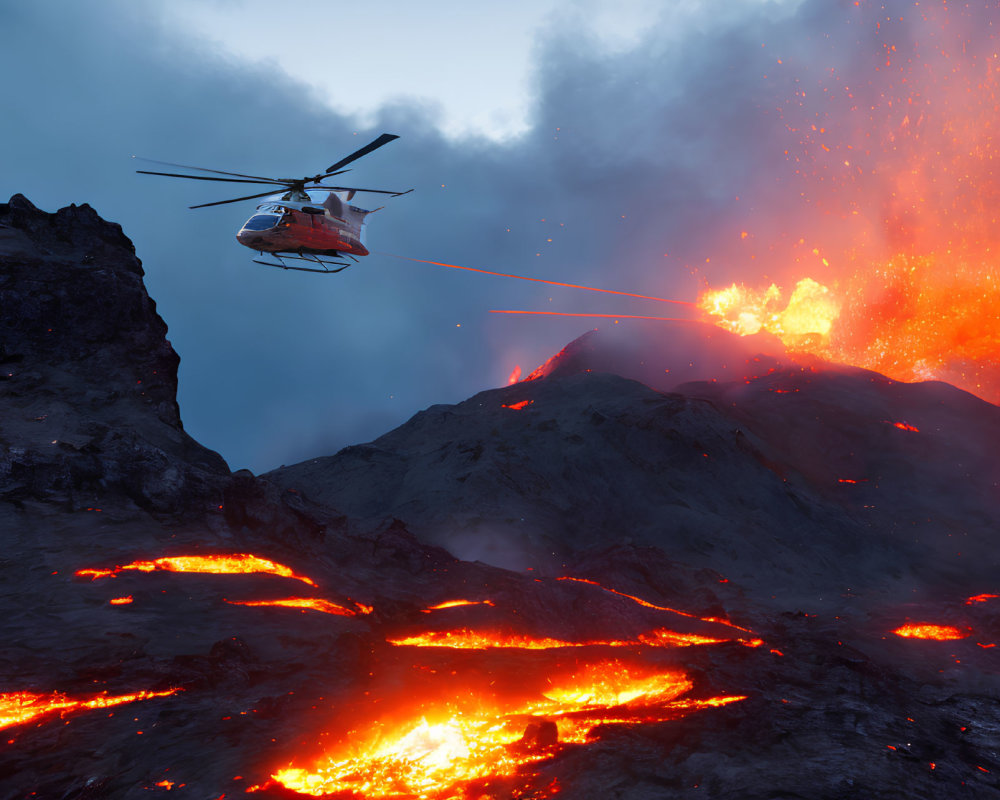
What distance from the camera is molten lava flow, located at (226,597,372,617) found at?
1495 centimetres

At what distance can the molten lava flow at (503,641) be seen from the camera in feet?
52.4

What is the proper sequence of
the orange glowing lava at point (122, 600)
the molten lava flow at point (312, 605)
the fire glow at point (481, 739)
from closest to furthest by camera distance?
the fire glow at point (481, 739) < the orange glowing lava at point (122, 600) < the molten lava flow at point (312, 605)

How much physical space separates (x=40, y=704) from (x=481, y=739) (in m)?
6.72

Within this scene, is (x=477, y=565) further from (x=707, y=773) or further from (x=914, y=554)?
(x=914, y=554)

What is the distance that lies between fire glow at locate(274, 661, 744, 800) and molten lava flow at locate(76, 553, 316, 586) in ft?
26.3

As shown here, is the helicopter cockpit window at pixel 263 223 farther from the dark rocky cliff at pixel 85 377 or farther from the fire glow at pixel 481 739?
the fire glow at pixel 481 739

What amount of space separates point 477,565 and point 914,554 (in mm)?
28995

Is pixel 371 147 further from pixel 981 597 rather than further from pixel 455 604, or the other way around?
pixel 981 597

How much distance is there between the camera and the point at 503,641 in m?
16.8

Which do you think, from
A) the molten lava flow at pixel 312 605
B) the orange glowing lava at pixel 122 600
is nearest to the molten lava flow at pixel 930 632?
the molten lava flow at pixel 312 605

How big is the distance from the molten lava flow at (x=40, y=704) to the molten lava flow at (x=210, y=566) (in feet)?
13.5

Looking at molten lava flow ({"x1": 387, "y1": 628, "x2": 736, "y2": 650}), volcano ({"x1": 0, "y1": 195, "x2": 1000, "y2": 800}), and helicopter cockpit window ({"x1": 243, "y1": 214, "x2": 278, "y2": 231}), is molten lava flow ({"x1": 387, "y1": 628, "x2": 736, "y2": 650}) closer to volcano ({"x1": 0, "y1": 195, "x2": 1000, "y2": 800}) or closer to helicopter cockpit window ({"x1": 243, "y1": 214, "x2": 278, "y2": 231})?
volcano ({"x1": 0, "y1": 195, "x2": 1000, "y2": 800})

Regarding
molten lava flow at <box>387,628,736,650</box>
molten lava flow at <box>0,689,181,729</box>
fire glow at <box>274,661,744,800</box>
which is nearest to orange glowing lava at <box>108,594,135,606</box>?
molten lava flow at <box>0,689,181,729</box>

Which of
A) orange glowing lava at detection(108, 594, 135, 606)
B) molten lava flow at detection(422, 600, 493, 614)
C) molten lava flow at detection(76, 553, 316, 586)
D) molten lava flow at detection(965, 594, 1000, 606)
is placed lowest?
molten lava flow at detection(965, 594, 1000, 606)
